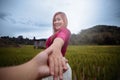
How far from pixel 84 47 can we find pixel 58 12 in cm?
48

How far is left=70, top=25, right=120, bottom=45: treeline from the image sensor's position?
9.15 ft

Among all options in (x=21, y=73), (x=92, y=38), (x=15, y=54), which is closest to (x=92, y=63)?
(x=92, y=38)

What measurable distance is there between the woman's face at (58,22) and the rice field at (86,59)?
0.76 ft

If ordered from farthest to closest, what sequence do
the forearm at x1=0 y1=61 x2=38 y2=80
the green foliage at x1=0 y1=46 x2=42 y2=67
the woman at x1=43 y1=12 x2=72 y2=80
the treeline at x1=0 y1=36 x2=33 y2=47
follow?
1. the treeline at x1=0 y1=36 x2=33 y2=47
2. the green foliage at x1=0 y1=46 x2=42 y2=67
3. the woman at x1=43 y1=12 x2=72 y2=80
4. the forearm at x1=0 y1=61 x2=38 y2=80

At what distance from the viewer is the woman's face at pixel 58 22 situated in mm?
2607

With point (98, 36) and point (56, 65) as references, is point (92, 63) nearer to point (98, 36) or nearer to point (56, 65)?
point (98, 36)

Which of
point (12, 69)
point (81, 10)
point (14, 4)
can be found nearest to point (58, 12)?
point (81, 10)

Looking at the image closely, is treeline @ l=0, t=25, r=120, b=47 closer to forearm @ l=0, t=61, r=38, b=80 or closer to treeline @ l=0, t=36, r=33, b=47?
treeline @ l=0, t=36, r=33, b=47

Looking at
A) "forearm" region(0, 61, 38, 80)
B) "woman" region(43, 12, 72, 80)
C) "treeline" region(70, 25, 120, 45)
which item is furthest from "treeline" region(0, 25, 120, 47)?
"forearm" region(0, 61, 38, 80)

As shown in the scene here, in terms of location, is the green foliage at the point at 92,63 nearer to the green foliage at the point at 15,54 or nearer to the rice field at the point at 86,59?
the rice field at the point at 86,59

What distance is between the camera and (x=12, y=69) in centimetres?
198

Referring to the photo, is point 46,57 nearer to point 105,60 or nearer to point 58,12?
point 58,12

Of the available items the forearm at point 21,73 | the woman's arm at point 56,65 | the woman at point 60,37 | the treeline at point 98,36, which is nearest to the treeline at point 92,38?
the treeline at point 98,36

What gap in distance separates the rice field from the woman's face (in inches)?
9.1
